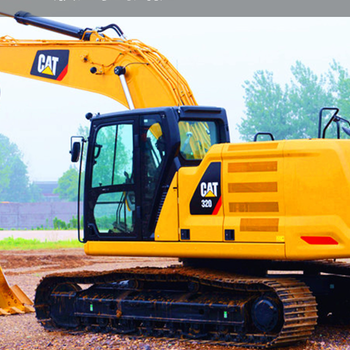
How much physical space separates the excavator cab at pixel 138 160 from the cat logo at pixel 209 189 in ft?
1.50

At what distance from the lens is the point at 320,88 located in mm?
60062

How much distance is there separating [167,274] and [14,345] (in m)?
2.21

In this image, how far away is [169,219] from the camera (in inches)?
338

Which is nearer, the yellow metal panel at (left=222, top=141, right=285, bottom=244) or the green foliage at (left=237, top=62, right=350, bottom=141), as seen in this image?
the yellow metal panel at (left=222, top=141, right=285, bottom=244)

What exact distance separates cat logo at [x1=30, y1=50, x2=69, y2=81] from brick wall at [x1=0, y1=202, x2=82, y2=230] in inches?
1729

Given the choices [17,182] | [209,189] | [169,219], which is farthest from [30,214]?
[17,182]

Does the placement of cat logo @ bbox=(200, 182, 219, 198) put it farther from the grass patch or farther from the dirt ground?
the grass patch

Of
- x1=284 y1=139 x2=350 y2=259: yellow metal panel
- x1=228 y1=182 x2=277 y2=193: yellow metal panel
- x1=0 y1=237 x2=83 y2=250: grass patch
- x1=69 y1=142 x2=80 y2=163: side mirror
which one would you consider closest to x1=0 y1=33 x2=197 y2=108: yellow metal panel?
x1=69 y1=142 x2=80 y2=163: side mirror

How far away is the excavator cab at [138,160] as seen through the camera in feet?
28.6

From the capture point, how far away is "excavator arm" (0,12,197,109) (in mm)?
10594

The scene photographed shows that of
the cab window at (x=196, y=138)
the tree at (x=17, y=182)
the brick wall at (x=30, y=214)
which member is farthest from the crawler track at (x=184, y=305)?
the tree at (x=17, y=182)

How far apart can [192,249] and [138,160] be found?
4.59 ft

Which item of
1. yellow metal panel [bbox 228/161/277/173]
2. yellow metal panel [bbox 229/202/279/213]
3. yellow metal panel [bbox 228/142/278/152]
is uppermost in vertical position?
yellow metal panel [bbox 228/142/278/152]

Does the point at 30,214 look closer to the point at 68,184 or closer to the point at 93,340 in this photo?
the point at 68,184
